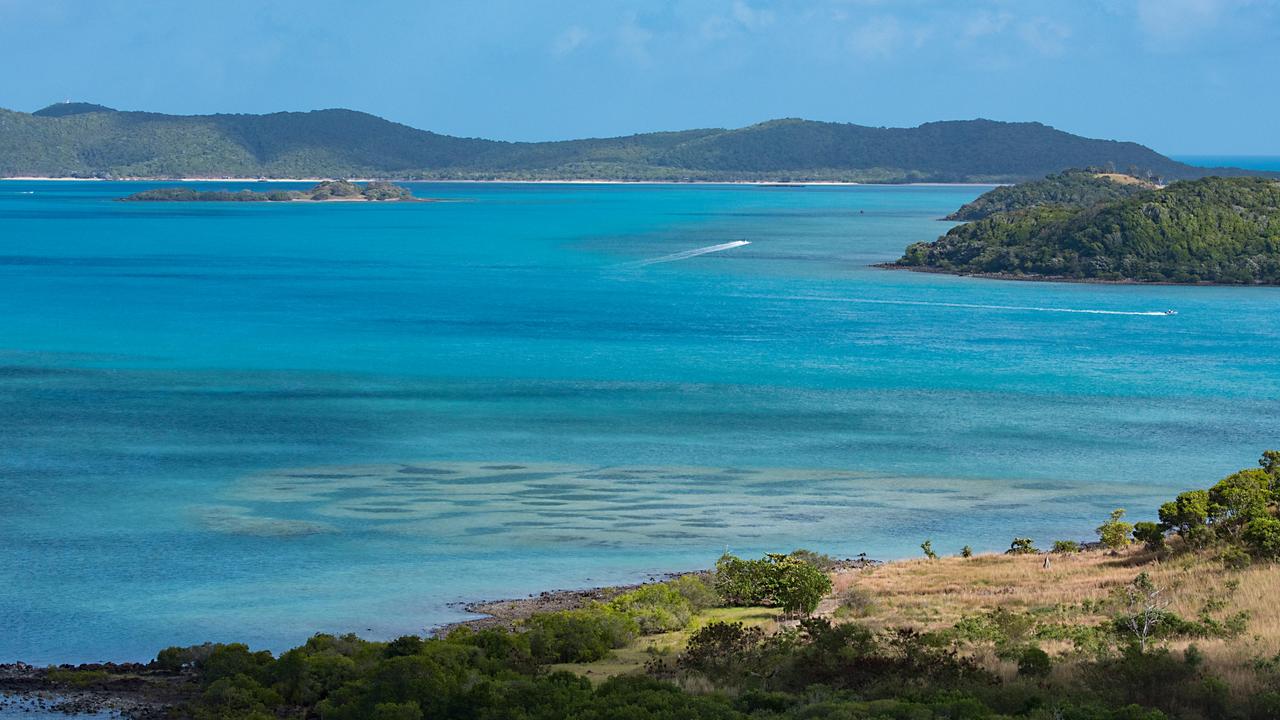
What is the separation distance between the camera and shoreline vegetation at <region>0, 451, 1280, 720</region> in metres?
17.3

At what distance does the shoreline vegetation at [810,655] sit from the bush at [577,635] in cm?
4

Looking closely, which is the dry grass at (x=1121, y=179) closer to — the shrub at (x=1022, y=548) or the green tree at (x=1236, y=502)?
the green tree at (x=1236, y=502)

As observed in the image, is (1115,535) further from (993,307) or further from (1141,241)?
(1141,241)

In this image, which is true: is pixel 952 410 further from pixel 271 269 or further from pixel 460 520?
pixel 271 269

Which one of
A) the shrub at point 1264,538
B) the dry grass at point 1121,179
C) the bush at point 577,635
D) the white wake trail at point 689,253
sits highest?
the dry grass at point 1121,179

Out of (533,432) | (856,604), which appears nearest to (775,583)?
(856,604)

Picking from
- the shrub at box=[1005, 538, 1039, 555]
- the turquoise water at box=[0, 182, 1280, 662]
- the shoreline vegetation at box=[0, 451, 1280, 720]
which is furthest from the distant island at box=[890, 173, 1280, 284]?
the shoreline vegetation at box=[0, 451, 1280, 720]

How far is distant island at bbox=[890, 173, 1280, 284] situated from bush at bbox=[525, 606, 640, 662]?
277 feet

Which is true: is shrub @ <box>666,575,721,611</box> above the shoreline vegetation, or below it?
below

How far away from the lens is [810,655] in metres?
19.1

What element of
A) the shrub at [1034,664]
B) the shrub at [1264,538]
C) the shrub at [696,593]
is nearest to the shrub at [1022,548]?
the shrub at [1264,538]

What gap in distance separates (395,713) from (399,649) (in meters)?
2.63

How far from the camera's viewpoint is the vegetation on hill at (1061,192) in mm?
163375

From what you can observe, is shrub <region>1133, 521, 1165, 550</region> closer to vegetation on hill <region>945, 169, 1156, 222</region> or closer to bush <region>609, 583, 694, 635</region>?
bush <region>609, 583, 694, 635</region>
